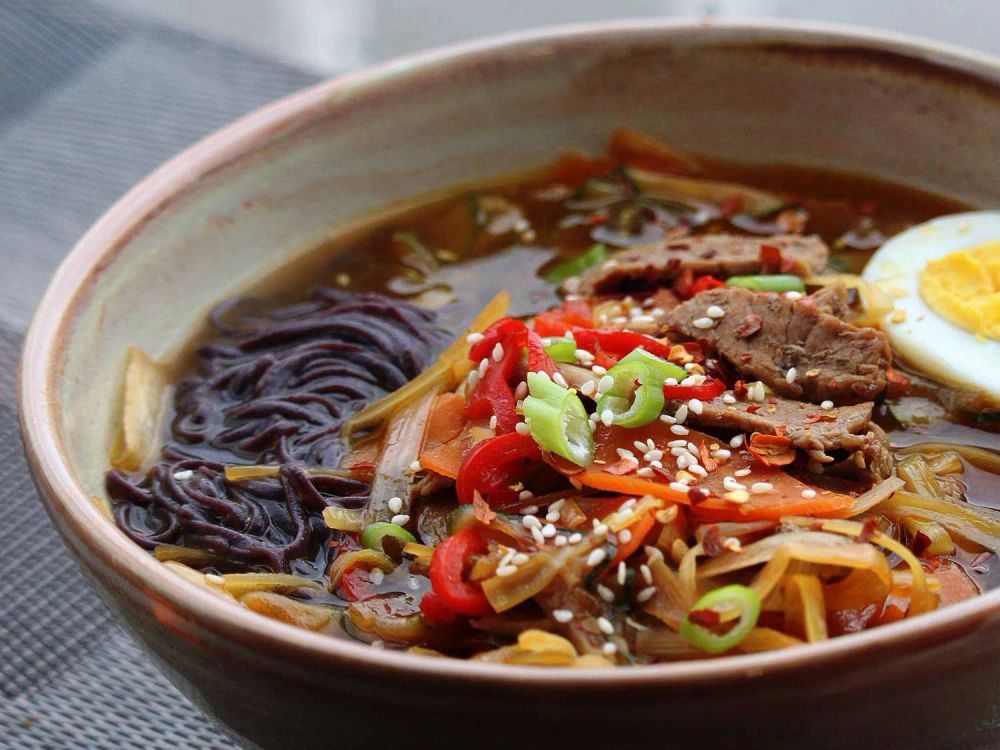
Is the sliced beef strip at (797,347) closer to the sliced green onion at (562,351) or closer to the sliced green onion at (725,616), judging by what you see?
the sliced green onion at (562,351)

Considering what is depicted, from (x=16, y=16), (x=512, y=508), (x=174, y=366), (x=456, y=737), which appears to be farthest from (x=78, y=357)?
(x=16, y=16)

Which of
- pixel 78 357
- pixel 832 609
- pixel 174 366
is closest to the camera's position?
pixel 832 609

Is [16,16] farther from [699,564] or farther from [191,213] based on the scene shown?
[699,564]

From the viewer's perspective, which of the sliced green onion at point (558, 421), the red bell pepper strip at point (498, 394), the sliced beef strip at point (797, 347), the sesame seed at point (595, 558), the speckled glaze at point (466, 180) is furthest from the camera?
the sliced beef strip at point (797, 347)

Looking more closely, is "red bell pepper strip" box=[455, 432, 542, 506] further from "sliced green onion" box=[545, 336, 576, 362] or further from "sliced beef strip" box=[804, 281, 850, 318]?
"sliced beef strip" box=[804, 281, 850, 318]

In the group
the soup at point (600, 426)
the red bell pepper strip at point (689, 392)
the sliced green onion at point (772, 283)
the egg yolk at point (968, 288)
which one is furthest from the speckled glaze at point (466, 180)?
the sliced green onion at point (772, 283)

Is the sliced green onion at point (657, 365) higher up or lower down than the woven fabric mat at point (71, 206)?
higher up
